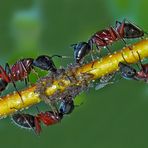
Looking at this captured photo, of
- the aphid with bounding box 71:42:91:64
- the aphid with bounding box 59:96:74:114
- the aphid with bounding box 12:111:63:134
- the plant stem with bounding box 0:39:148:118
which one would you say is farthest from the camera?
the aphid with bounding box 12:111:63:134

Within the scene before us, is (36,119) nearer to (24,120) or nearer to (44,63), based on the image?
(24,120)

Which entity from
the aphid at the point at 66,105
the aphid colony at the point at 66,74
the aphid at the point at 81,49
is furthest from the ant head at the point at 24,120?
the aphid at the point at 81,49

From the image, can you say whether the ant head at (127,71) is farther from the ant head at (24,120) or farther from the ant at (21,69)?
the ant head at (24,120)

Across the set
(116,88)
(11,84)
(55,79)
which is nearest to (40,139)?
(116,88)

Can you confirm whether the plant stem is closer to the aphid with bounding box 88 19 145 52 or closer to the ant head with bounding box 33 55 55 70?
the ant head with bounding box 33 55 55 70

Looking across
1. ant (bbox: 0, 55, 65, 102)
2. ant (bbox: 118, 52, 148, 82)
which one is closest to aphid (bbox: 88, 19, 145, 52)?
ant (bbox: 118, 52, 148, 82)

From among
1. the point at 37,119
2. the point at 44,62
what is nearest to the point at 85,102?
the point at 37,119

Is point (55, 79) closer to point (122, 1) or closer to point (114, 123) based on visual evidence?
point (122, 1)
